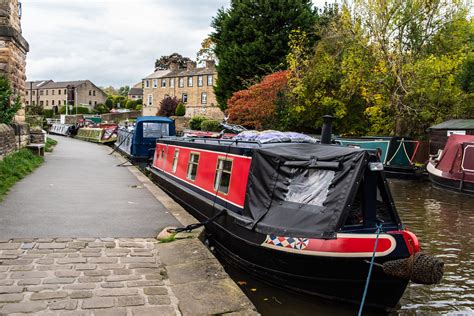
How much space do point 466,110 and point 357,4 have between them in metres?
7.80

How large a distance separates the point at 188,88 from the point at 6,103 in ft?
156

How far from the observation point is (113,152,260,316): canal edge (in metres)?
3.89

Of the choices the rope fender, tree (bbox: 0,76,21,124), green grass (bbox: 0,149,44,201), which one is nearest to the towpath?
green grass (bbox: 0,149,44,201)

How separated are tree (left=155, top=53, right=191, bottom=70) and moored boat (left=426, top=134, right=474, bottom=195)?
5877 cm

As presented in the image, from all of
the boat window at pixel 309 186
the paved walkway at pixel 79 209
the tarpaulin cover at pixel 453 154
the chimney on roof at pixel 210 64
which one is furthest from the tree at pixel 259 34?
the chimney on roof at pixel 210 64

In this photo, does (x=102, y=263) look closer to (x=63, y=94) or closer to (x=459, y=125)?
(x=459, y=125)

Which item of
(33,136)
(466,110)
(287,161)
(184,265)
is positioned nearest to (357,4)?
(466,110)

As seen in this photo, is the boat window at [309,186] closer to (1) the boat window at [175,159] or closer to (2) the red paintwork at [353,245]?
(2) the red paintwork at [353,245]

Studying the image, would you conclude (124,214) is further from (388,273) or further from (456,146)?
(456,146)

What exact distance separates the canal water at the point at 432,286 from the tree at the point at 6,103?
8.75 m

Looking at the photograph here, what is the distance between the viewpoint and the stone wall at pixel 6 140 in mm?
10906

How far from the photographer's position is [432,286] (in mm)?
6039

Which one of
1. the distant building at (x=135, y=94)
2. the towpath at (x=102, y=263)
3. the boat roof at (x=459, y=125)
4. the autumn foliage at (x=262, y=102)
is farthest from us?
the distant building at (x=135, y=94)

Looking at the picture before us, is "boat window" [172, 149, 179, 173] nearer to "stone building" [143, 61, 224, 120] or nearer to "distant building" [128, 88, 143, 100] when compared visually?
"stone building" [143, 61, 224, 120]
